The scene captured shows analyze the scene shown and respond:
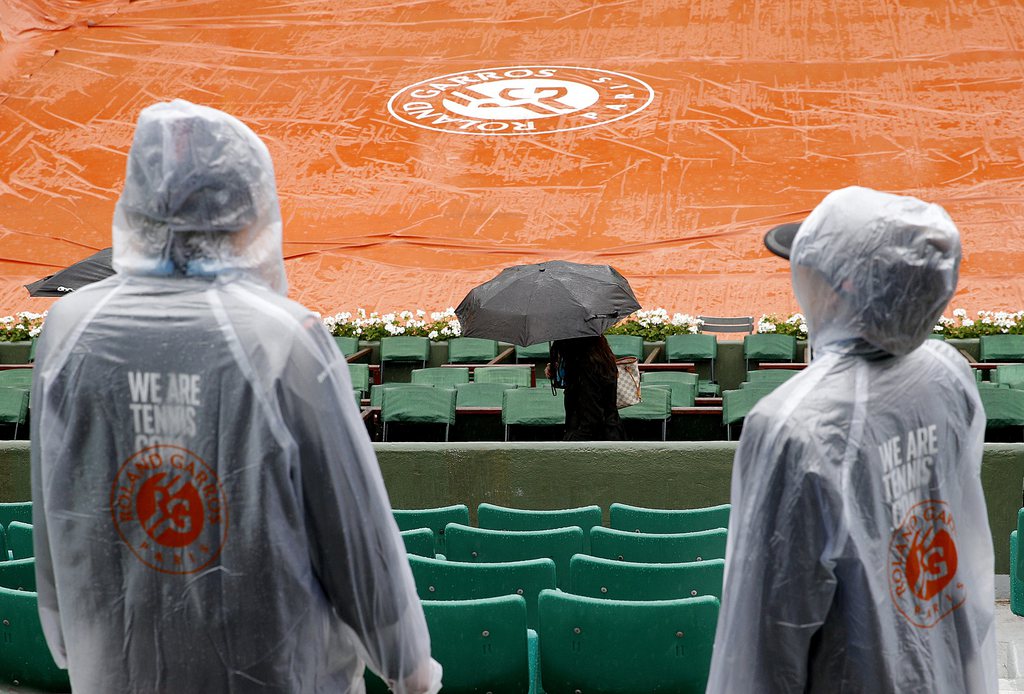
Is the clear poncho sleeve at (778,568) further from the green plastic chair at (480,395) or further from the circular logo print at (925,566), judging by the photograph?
the green plastic chair at (480,395)

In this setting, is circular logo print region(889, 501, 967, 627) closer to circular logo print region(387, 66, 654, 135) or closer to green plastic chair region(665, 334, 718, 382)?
green plastic chair region(665, 334, 718, 382)

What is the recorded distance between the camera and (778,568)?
1.75 meters

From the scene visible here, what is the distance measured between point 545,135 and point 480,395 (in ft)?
35.3

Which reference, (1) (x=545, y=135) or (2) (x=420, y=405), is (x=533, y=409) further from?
(1) (x=545, y=135)

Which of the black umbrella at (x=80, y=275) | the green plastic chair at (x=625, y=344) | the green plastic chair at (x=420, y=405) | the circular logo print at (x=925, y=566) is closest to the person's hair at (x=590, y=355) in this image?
the green plastic chair at (x=420, y=405)

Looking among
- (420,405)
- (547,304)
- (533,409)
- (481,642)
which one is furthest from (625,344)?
(481,642)

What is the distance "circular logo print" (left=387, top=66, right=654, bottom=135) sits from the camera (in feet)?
61.0

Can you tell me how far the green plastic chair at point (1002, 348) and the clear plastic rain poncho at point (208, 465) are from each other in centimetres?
931

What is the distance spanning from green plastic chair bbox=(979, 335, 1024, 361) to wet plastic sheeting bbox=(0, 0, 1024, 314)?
5062 mm

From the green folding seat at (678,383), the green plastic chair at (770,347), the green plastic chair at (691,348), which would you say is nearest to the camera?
the green folding seat at (678,383)

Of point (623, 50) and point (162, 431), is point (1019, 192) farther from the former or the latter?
point (162, 431)

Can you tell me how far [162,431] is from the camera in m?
1.78

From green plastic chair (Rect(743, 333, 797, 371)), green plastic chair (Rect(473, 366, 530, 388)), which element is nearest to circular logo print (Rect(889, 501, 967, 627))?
green plastic chair (Rect(473, 366, 530, 388))

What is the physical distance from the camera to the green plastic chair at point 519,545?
391cm
